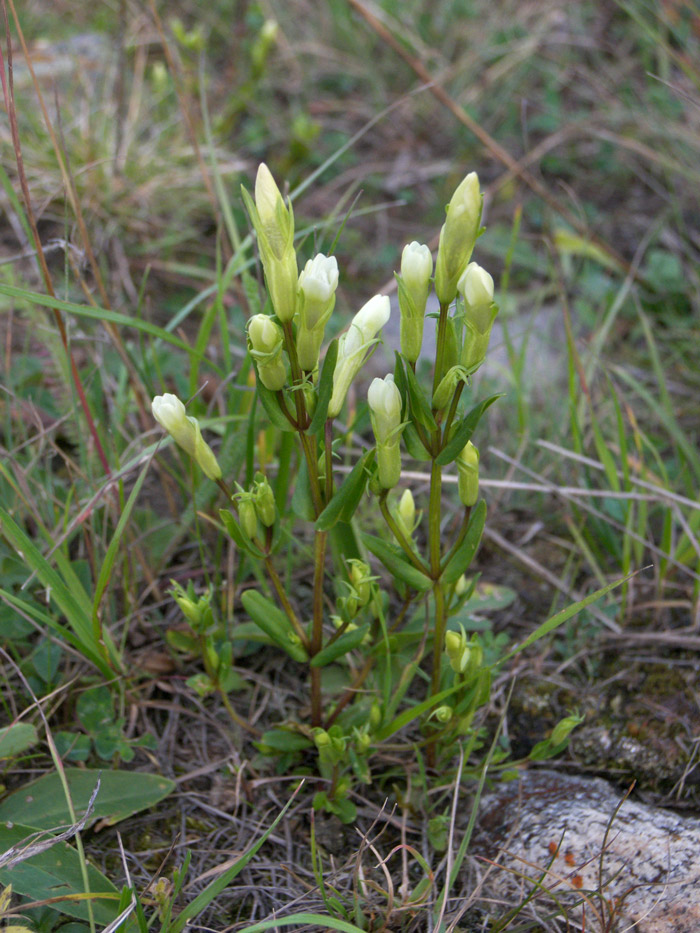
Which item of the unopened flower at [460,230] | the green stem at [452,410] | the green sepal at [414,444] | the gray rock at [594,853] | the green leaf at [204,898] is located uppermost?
the unopened flower at [460,230]

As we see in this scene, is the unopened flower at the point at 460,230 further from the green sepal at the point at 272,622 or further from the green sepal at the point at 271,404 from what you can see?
the green sepal at the point at 272,622

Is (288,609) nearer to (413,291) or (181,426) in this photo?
(181,426)

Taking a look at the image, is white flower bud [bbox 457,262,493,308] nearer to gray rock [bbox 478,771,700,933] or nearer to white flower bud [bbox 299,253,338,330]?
white flower bud [bbox 299,253,338,330]

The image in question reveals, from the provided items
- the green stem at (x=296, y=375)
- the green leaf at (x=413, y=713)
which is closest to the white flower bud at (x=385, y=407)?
the green stem at (x=296, y=375)

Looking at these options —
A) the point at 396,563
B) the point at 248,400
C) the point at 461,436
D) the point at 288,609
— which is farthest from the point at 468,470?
the point at 248,400

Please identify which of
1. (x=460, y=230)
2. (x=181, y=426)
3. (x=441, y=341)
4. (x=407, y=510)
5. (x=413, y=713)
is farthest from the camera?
(x=407, y=510)

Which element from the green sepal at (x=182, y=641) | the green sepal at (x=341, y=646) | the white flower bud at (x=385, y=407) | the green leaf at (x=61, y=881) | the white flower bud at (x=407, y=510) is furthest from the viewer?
the green sepal at (x=182, y=641)

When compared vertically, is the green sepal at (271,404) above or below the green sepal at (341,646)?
above
